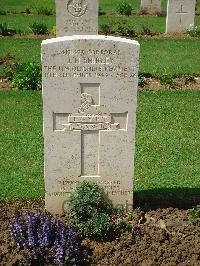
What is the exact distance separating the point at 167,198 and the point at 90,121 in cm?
176

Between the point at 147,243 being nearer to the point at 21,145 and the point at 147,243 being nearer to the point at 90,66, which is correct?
the point at 90,66

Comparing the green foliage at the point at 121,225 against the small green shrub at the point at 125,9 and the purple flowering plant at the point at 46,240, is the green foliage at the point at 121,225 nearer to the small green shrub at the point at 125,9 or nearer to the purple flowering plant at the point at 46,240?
the purple flowering plant at the point at 46,240

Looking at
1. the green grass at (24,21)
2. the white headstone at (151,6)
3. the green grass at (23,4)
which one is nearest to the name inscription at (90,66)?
the green grass at (24,21)

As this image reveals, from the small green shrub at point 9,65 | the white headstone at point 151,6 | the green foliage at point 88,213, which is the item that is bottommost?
the green foliage at point 88,213

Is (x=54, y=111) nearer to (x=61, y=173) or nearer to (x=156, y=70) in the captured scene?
(x=61, y=173)

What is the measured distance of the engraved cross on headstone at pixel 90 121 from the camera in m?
5.30

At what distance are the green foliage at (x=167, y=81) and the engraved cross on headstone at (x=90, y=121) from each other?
6230 mm

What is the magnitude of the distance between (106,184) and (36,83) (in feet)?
18.7

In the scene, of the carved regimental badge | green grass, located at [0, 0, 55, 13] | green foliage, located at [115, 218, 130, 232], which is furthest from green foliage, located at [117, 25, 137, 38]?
green foliage, located at [115, 218, 130, 232]

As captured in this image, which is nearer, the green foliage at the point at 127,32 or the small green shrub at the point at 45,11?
the green foliage at the point at 127,32

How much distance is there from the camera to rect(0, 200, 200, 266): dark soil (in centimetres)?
510

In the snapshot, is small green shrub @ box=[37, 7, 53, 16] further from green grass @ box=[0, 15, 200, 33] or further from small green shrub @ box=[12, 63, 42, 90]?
small green shrub @ box=[12, 63, 42, 90]

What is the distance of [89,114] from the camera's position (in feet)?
17.6

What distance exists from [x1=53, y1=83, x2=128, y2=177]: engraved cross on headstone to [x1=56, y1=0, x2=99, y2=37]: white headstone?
23.8ft
